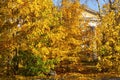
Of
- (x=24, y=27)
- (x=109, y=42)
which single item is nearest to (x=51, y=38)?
(x=24, y=27)

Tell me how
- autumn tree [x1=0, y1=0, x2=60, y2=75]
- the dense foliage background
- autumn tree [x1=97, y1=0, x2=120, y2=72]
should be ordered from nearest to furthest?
autumn tree [x1=0, y1=0, x2=60, y2=75] < the dense foliage background < autumn tree [x1=97, y1=0, x2=120, y2=72]

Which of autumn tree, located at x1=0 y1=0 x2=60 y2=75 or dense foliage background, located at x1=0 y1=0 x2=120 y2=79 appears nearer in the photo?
autumn tree, located at x1=0 y1=0 x2=60 y2=75

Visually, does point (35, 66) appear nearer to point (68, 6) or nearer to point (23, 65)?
point (23, 65)

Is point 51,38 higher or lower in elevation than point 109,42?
higher

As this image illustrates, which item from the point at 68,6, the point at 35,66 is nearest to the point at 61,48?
the point at 35,66

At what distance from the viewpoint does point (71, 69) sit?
31203mm

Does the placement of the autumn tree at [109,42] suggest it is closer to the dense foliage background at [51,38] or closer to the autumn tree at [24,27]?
the dense foliage background at [51,38]

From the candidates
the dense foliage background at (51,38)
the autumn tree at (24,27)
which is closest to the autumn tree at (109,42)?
the dense foliage background at (51,38)

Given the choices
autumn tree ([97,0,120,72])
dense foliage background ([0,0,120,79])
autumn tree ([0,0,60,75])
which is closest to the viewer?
autumn tree ([0,0,60,75])

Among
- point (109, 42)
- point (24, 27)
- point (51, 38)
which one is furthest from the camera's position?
point (109, 42)

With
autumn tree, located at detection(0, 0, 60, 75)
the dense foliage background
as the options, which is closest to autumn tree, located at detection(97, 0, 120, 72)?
the dense foliage background

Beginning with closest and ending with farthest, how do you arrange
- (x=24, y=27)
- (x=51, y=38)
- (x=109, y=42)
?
1. (x=24, y=27)
2. (x=51, y=38)
3. (x=109, y=42)

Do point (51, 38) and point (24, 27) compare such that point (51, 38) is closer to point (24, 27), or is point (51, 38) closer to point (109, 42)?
point (24, 27)

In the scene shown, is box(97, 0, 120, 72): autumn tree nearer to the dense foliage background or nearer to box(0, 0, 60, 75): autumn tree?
the dense foliage background
